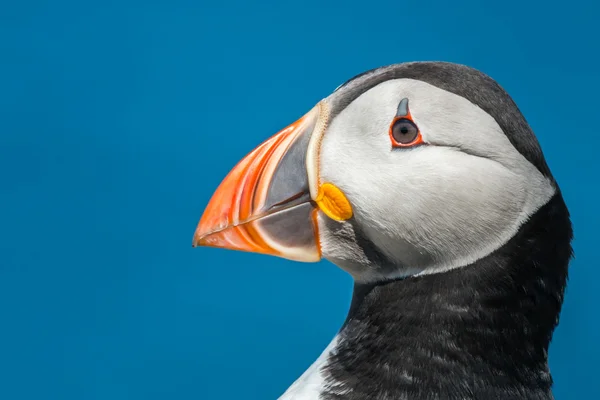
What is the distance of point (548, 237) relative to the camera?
48.1 inches

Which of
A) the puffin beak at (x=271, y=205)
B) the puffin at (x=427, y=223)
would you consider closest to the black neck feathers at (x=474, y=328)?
the puffin at (x=427, y=223)

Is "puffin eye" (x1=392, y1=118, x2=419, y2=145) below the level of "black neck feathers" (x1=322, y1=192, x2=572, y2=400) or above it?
above

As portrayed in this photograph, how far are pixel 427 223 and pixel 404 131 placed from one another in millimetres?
145

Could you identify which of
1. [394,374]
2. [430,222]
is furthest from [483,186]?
[394,374]

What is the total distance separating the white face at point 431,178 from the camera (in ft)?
3.84

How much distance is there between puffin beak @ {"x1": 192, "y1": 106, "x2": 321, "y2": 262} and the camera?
129cm

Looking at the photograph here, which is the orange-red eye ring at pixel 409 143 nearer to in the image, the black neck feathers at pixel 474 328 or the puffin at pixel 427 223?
the puffin at pixel 427 223

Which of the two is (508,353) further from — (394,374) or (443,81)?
(443,81)

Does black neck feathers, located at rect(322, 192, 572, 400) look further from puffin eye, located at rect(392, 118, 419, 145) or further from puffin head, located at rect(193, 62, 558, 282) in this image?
puffin eye, located at rect(392, 118, 419, 145)

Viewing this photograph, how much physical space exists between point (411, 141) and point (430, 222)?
13 centimetres

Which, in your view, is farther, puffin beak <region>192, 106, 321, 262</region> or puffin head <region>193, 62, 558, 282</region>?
puffin beak <region>192, 106, 321, 262</region>

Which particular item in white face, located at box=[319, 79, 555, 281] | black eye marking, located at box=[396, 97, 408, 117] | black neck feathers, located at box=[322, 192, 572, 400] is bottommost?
black neck feathers, located at box=[322, 192, 572, 400]

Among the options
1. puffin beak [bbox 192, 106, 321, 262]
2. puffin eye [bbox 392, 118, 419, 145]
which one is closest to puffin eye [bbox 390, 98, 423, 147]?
puffin eye [bbox 392, 118, 419, 145]

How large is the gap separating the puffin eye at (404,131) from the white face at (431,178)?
1 cm
